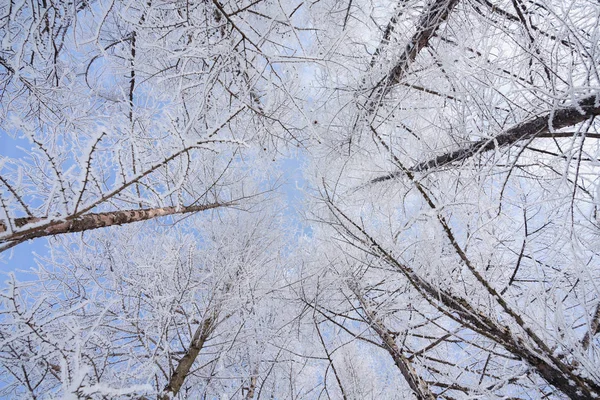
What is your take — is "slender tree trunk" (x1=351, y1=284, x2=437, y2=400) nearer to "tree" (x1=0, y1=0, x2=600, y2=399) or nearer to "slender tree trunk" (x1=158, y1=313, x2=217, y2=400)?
"tree" (x1=0, y1=0, x2=600, y2=399)

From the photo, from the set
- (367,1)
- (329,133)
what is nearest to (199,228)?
(329,133)

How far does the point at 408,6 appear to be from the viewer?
7.71 ft

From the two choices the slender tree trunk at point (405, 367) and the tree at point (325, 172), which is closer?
the tree at point (325, 172)

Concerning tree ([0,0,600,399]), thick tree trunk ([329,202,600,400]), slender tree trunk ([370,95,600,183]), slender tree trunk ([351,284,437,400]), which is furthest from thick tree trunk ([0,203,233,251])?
slender tree trunk ([351,284,437,400])

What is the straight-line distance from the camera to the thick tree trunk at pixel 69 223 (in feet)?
3.93

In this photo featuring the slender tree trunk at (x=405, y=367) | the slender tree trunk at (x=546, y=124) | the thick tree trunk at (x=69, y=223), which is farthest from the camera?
the slender tree trunk at (x=405, y=367)

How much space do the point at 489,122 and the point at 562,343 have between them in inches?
53.2

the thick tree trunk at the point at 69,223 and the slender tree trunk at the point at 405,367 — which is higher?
the thick tree trunk at the point at 69,223

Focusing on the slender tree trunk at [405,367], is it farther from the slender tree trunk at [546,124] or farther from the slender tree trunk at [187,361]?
the slender tree trunk at [187,361]

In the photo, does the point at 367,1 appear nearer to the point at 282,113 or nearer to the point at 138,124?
the point at 282,113

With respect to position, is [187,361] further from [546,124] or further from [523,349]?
[546,124]

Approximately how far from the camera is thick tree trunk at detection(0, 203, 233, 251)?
1.20m

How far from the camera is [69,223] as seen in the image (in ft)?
5.41

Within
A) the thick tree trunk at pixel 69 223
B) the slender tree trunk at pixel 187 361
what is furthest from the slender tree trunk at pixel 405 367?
the thick tree trunk at pixel 69 223
